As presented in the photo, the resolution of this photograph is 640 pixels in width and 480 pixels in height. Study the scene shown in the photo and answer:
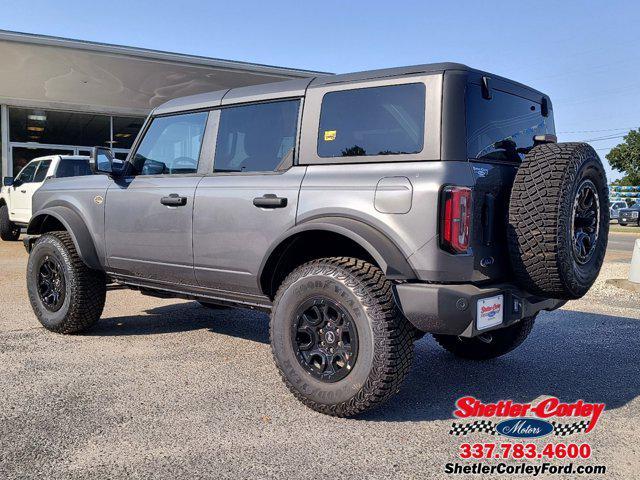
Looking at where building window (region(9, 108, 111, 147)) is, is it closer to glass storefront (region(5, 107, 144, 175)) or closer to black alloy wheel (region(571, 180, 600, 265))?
glass storefront (region(5, 107, 144, 175))

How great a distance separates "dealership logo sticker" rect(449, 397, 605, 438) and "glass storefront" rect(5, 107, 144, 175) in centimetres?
1702

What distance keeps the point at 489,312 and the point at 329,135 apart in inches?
56.9

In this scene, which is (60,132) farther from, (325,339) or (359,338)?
(359,338)

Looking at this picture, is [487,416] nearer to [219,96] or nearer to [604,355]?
[604,355]

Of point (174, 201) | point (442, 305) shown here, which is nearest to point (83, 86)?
point (174, 201)

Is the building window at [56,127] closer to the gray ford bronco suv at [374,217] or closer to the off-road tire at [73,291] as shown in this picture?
the off-road tire at [73,291]

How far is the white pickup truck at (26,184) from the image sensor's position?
486 inches

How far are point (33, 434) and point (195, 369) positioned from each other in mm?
1340

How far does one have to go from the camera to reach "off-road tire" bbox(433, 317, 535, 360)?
14.6 feet

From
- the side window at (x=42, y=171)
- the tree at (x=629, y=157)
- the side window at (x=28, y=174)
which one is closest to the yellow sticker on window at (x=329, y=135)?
the side window at (x=42, y=171)

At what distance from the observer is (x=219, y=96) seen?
448 centimetres

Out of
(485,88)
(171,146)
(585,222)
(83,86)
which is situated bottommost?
(585,222)

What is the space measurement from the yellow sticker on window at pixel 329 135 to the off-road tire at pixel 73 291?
259 cm

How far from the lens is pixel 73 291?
16.5ft
